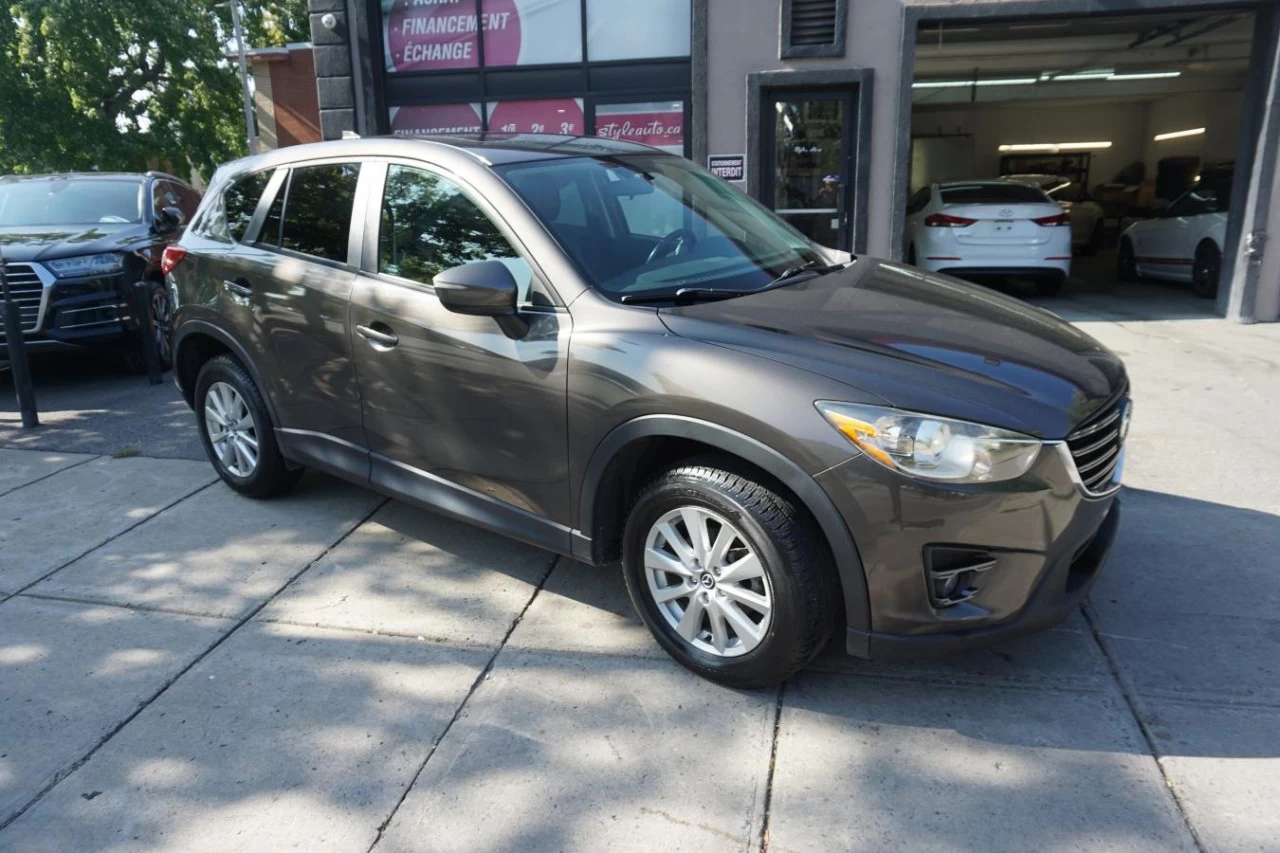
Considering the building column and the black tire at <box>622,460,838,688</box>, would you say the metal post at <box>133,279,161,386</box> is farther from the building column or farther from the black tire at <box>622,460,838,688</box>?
the black tire at <box>622,460,838,688</box>

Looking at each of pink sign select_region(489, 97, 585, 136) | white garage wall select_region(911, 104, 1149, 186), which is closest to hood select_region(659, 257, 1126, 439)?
pink sign select_region(489, 97, 585, 136)

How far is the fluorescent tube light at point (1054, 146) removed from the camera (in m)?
23.4

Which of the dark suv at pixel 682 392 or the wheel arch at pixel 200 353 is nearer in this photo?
the dark suv at pixel 682 392

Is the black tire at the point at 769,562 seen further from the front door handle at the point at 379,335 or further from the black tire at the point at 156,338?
the black tire at the point at 156,338

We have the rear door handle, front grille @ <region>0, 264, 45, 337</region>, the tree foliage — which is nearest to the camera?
the rear door handle

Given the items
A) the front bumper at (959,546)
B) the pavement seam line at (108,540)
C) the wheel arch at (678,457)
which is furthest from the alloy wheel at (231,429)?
the front bumper at (959,546)

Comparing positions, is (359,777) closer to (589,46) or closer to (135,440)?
(135,440)

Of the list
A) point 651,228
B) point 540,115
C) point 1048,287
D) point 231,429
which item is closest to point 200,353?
point 231,429

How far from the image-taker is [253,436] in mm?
4766

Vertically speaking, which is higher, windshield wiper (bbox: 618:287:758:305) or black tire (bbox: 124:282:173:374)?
windshield wiper (bbox: 618:287:758:305)

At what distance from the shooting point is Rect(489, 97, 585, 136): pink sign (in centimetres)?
1019

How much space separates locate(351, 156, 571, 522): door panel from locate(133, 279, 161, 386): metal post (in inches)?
178

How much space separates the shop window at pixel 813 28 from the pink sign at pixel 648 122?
131 cm

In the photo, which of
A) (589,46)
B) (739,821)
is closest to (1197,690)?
(739,821)
